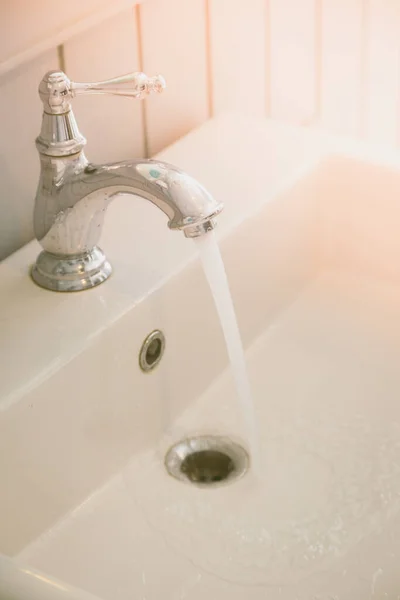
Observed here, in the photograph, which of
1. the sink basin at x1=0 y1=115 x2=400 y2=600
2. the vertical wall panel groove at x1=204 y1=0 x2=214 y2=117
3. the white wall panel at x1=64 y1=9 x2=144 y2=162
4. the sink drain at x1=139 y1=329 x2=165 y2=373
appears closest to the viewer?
the sink basin at x1=0 y1=115 x2=400 y2=600

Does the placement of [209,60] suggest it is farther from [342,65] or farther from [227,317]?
[227,317]

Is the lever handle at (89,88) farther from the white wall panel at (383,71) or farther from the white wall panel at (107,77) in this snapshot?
the white wall panel at (383,71)

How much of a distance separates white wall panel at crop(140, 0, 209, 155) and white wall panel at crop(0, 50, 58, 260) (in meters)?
0.16

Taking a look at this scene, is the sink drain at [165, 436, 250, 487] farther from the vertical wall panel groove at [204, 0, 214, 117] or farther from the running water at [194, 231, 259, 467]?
the vertical wall panel groove at [204, 0, 214, 117]

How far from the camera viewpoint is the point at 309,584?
708mm

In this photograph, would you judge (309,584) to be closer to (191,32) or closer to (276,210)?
(276,210)

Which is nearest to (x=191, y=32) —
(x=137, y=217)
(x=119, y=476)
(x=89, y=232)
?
(x=137, y=217)

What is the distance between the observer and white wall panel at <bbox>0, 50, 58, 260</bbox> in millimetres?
877

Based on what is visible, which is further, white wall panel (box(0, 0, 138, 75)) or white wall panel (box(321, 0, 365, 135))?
white wall panel (box(321, 0, 365, 135))

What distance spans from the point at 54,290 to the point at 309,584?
11.9 inches

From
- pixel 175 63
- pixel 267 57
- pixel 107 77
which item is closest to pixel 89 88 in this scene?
pixel 107 77

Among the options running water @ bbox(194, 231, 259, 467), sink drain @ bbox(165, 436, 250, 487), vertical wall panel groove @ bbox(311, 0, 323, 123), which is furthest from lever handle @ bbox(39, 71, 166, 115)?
vertical wall panel groove @ bbox(311, 0, 323, 123)

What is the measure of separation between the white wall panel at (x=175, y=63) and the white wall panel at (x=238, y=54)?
19mm

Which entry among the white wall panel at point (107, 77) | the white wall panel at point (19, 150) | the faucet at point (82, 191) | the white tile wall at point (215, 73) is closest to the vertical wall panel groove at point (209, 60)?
the white tile wall at point (215, 73)
